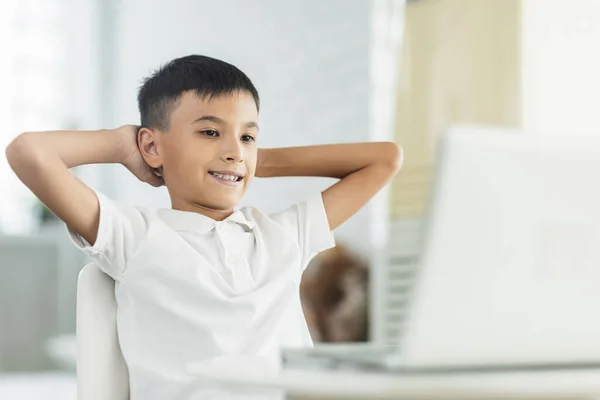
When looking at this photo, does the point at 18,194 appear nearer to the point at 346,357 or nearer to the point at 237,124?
the point at 237,124

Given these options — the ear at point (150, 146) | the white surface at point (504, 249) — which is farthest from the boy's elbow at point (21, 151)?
the white surface at point (504, 249)

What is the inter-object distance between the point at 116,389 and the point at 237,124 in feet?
1.49

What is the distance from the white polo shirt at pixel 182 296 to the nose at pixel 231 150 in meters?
0.12

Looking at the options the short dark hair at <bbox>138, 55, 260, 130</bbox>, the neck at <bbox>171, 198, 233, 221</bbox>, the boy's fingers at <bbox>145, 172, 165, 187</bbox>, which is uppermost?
the short dark hair at <bbox>138, 55, 260, 130</bbox>

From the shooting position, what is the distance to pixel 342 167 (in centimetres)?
154

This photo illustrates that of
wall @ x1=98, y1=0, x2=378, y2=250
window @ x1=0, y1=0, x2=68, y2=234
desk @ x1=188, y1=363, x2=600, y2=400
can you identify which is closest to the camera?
desk @ x1=188, y1=363, x2=600, y2=400

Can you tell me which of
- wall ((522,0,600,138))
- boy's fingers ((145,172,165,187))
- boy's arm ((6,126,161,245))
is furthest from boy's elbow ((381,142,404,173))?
wall ((522,0,600,138))

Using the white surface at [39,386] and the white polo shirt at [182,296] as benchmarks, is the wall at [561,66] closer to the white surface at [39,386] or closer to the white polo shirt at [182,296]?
the white polo shirt at [182,296]

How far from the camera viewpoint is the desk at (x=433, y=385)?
762 millimetres

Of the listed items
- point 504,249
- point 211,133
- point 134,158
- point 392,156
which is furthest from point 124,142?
point 504,249

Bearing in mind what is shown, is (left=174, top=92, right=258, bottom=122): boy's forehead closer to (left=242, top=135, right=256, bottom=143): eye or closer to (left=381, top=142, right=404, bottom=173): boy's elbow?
(left=242, top=135, right=256, bottom=143): eye

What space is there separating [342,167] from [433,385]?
805 millimetres

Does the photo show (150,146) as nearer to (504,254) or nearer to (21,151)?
(21,151)

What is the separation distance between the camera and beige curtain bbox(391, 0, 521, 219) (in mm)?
2645
